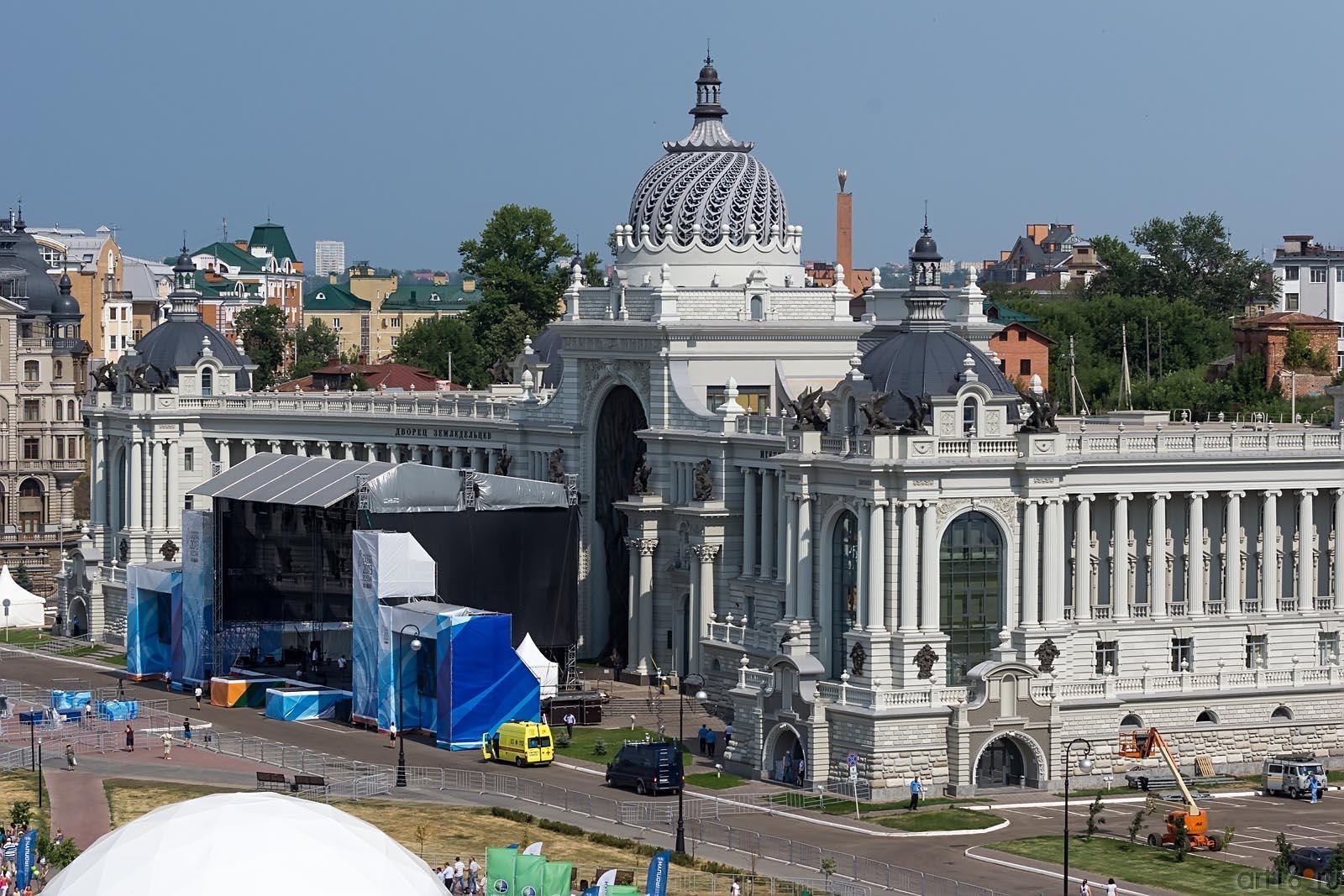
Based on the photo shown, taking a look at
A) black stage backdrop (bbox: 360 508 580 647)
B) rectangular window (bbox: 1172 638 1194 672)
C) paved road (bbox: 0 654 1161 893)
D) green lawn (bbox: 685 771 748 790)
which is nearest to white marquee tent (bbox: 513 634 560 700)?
black stage backdrop (bbox: 360 508 580 647)

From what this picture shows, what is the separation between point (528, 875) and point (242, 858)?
26.0m

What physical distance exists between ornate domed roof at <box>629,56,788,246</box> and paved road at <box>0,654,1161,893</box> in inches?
962

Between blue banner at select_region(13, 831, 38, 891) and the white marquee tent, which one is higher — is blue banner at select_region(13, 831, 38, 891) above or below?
below

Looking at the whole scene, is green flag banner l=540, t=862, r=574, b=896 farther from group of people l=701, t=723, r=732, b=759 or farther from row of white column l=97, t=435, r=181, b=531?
row of white column l=97, t=435, r=181, b=531

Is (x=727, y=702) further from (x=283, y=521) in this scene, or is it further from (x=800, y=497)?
(x=283, y=521)

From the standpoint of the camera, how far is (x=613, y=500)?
130 m

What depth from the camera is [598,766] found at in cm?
10938

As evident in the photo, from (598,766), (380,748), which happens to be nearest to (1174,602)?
(598,766)

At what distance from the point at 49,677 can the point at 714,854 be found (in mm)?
51143

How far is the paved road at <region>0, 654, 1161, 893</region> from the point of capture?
9131 centimetres

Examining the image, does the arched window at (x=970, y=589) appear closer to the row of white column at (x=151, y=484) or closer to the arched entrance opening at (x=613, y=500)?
the arched entrance opening at (x=613, y=500)

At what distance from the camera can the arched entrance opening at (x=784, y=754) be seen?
105875 millimetres

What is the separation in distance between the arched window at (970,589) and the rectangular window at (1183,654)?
29.5 feet

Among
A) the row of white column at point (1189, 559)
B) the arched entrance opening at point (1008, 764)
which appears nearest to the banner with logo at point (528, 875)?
the arched entrance opening at point (1008, 764)
